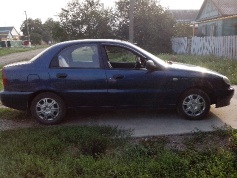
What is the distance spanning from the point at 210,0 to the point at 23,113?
94.8 ft

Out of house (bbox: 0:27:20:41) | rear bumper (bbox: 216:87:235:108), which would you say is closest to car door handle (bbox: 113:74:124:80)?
rear bumper (bbox: 216:87:235:108)

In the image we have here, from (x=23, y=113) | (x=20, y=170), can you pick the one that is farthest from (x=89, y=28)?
(x=20, y=170)

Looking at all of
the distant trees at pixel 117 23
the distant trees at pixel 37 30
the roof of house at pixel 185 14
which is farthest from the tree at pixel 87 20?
the distant trees at pixel 37 30

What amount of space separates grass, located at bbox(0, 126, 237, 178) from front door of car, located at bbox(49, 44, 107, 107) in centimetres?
68

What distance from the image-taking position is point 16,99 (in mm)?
5578

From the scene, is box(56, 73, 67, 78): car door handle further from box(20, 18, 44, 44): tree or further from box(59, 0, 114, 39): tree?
box(20, 18, 44, 44): tree

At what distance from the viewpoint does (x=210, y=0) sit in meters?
30.7

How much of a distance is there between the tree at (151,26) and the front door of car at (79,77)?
18.9m

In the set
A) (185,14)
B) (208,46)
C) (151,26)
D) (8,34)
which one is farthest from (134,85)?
(8,34)

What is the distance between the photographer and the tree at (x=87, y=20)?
24766 mm

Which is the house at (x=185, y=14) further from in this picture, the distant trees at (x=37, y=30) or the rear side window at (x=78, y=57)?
the rear side window at (x=78, y=57)

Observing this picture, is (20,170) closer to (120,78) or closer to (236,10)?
(120,78)

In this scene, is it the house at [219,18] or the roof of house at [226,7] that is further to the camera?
the roof of house at [226,7]

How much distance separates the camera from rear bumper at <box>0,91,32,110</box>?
18.2 feet
